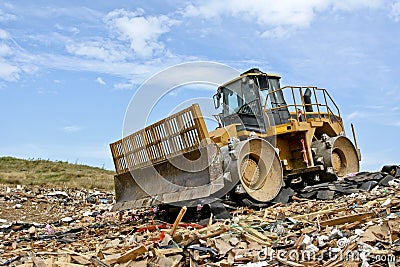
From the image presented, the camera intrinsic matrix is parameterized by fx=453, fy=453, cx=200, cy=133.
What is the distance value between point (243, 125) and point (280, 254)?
540 cm

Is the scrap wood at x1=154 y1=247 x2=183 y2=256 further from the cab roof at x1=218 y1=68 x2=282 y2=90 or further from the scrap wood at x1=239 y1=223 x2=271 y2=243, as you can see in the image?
the cab roof at x1=218 y1=68 x2=282 y2=90

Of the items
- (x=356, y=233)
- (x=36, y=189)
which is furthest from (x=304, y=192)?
(x=36, y=189)

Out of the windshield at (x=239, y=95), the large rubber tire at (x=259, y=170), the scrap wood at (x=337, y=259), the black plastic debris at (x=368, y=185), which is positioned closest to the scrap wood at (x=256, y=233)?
the scrap wood at (x=337, y=259)

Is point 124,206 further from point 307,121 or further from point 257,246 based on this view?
point 257,246

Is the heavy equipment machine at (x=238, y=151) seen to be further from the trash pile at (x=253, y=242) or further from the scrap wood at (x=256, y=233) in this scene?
the scrap wood at (x=256, y=233)

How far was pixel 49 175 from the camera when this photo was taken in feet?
82.1

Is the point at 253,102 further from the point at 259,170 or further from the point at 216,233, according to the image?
the point at 216,233

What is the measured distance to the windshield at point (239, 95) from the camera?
1009cm

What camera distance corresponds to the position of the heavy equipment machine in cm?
812

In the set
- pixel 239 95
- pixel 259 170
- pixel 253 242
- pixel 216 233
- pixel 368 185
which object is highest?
pixel 239 95

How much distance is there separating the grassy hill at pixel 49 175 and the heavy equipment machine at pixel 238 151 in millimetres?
11489

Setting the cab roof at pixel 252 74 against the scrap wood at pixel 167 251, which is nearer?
the scrap wood at pixel 167 251

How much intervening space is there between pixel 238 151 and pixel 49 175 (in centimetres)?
1928

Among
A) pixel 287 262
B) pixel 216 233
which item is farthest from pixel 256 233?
pixel 287 262
